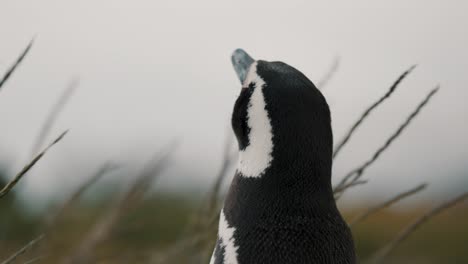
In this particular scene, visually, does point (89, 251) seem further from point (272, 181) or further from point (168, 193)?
point (168, 193)

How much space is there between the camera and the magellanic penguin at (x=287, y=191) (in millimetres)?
1019

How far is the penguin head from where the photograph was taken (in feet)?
3.40

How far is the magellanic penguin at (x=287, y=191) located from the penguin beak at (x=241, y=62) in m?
0.14

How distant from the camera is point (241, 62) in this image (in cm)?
125

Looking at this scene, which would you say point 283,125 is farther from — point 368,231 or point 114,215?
point 368,231

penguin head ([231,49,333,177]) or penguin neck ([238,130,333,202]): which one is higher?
penguin head ([231,49,333,177])

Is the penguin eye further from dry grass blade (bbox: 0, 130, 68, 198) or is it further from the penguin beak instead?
dry grass blade (bbox: 0, 130, 68, 198)

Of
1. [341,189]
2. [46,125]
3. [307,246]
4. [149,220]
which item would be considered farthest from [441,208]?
[46,125]

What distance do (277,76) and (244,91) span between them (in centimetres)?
6

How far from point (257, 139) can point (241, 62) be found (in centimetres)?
22

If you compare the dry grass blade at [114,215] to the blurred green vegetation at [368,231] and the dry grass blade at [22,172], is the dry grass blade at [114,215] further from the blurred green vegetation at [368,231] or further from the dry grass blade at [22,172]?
the blurred green vegetation at [368,231]

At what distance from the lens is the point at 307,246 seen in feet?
3.33

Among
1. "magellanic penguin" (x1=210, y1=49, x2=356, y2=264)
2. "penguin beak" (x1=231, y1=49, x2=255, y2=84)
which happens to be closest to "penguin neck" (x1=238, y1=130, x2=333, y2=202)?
"magellanic penguin" (x1=210, y1=49, x2=356, y2=264)

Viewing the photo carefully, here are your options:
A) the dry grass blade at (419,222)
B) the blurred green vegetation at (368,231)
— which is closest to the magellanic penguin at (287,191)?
the dry grass blade at (419,222)
